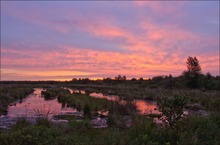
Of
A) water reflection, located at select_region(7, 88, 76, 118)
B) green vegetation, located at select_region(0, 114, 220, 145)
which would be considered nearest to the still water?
water reflection, located at select_region(7, 88, 76, 118)

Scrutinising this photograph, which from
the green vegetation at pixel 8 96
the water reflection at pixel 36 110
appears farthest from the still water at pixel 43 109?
the green vegetation at pixel 8 96

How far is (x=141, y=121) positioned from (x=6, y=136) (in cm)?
524

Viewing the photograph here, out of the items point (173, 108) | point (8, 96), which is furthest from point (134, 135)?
point (8, 96)

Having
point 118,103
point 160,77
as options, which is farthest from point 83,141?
point 160,77

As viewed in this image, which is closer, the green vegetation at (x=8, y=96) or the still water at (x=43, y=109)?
the still water at (x=43, y=109)

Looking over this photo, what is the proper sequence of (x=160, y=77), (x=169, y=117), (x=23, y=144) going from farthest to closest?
(x=160, y=77), (x=169, y=117), (x=23, y=144)

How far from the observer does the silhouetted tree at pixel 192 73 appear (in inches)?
2879

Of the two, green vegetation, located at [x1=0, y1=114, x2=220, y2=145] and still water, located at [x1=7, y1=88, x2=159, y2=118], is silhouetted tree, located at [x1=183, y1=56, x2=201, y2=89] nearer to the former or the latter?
still water, located at [x1=7, y1=88, x2=159, y2=118]

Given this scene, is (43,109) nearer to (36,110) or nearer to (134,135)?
(36,110)

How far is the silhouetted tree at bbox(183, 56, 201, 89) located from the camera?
240 ft

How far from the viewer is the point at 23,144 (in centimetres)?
973

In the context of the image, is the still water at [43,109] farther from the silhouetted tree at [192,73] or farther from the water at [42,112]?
the silhouetted tree at [192,73]

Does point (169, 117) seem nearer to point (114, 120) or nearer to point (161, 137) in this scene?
point (161, 137)

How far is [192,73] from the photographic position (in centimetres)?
7369
